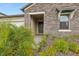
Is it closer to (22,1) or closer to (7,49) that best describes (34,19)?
(22,1)

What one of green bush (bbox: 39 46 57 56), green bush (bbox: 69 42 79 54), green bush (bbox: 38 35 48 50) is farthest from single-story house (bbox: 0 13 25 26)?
green bush (bbox: 69 42 79 54)

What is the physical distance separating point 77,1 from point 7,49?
1.03 m

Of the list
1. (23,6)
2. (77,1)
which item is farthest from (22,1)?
(77,1)

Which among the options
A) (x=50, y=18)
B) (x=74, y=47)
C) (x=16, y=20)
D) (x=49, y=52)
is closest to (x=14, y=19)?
(x=16, y=20)

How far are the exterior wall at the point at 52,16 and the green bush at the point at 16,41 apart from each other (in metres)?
0.16

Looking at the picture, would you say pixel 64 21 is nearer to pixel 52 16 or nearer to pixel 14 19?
pixel 52 16

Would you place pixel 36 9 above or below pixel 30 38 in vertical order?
above

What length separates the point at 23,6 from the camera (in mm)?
2809

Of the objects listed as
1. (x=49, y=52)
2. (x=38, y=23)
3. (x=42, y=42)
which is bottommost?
(x=49, y=52)

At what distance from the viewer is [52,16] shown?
2.76 metres

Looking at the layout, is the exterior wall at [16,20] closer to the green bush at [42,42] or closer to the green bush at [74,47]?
the green bush at [42,42]

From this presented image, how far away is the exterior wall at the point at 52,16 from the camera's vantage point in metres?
2.74

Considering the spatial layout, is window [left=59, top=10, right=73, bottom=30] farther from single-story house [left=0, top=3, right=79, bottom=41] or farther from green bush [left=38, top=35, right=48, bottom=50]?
green bush [left=38, top=35, right=48, bottom=50]

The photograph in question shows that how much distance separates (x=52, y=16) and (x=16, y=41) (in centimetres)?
53
